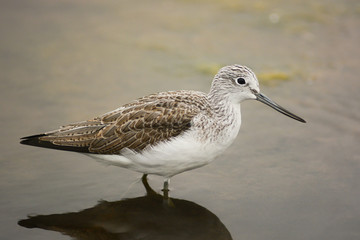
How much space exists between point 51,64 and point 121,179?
3.37 meters

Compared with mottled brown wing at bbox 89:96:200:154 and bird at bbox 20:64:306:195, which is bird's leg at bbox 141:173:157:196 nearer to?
bird at bbox 20:64:306:195

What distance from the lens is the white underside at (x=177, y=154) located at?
20.7ft

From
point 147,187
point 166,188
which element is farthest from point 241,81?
point 147,187

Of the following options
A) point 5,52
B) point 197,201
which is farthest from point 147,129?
point 5,52

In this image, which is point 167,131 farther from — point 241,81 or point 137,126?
point 241,81

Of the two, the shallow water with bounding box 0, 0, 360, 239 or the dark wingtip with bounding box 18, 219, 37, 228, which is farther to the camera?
the shallow water with bounding box 0, 0, 360, 239

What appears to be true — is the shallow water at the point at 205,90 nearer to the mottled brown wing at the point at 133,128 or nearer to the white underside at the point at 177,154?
the white underside at the point at 177,154

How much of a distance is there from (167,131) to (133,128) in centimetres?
48

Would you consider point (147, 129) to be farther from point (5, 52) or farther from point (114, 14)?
point (114, 14)

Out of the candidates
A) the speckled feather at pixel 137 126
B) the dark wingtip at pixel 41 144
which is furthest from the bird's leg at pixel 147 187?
the dark wingtip at pixel 41 144

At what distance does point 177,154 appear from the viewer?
20.7 feet

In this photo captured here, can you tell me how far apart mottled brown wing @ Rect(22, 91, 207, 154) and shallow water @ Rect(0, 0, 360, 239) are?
67cm

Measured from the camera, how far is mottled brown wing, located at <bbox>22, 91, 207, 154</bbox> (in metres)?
6.48

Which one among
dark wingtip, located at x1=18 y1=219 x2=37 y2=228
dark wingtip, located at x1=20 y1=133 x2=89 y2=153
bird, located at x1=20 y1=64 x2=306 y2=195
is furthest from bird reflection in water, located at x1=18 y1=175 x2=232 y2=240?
dark wingtip, located at x1=20 y1=133 x2=89 y2=153
